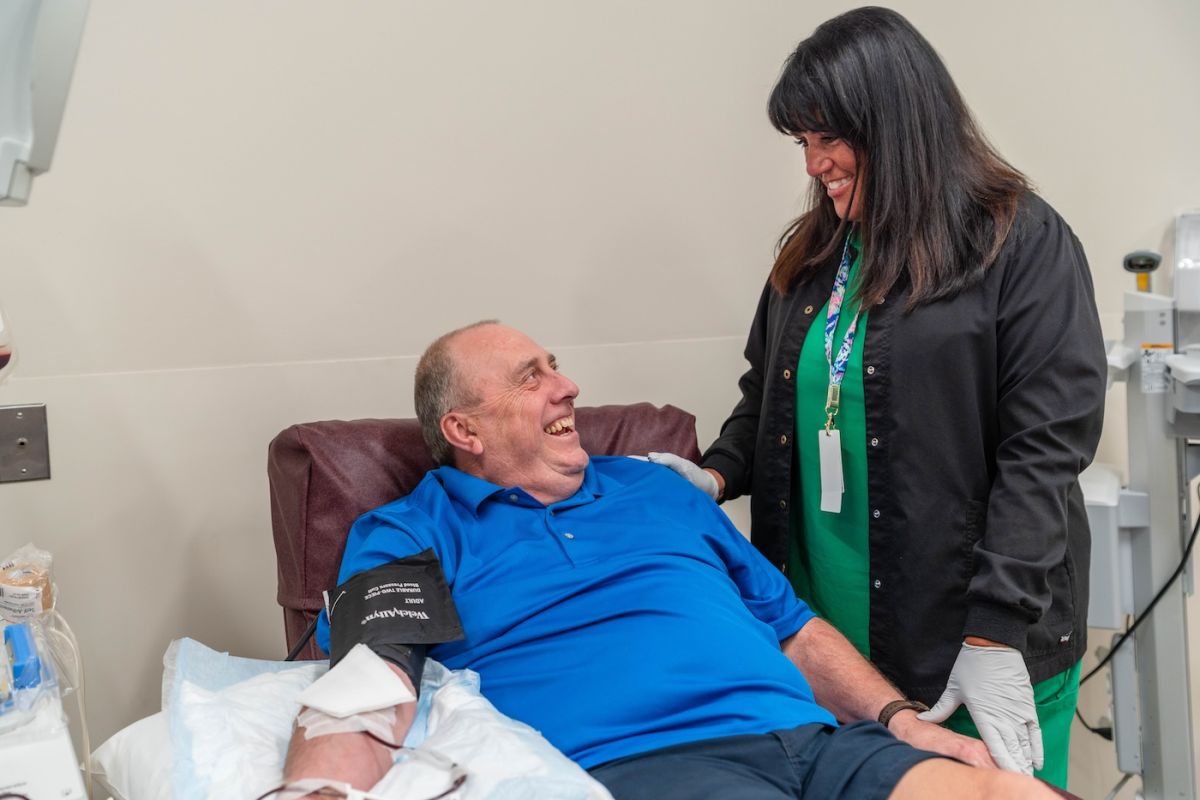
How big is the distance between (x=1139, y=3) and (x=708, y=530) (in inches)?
77.0

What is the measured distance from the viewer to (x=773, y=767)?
1.39 meters

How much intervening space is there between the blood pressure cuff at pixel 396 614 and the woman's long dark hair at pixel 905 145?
85 cm

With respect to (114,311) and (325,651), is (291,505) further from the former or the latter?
(114,311)

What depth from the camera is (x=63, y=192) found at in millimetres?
1837

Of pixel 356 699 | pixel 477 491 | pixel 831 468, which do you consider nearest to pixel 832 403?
pixel 831 468

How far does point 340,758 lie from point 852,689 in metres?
0.84

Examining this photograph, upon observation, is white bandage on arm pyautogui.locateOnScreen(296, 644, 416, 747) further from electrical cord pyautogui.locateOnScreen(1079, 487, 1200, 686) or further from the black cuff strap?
electrical cord pyautogui.locateOnScreen(1079, 487, 1200, 686)

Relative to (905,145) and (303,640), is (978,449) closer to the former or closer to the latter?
(905,145)

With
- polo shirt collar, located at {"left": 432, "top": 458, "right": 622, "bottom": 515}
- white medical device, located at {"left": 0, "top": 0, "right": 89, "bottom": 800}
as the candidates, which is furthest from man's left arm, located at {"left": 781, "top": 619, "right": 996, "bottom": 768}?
white medical device, located at {"left": 0, "top": 0, "right": 89, "bottom": 800}

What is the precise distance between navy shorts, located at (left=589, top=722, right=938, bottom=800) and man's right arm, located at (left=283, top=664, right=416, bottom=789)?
297mm

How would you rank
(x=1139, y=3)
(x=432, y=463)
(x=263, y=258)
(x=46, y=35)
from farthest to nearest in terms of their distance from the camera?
(x=1139, y=3)
(x=263, y=258)
(x=432, y=463)
(x=46, y=35)

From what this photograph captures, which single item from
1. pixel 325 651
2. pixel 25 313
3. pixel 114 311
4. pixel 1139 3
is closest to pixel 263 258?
pixel 114 311

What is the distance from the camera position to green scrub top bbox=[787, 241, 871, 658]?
178 cm

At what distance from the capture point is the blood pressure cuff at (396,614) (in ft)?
4.57
